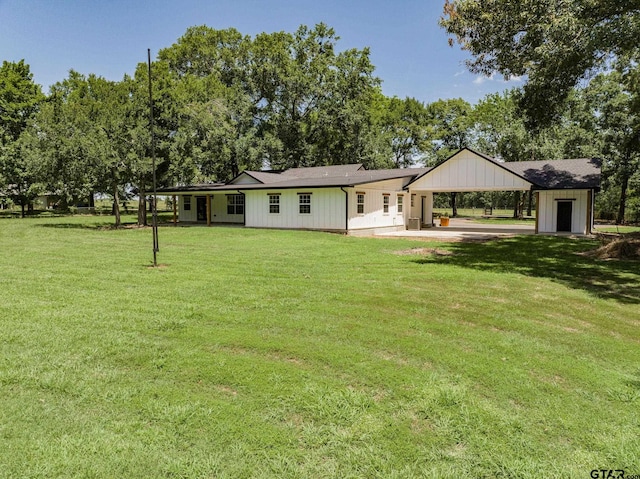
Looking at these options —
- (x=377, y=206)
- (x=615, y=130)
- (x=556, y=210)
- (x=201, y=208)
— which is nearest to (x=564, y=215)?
(x=556, y=210)

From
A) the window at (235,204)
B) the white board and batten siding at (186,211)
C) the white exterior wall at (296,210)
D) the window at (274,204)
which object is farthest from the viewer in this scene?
the white board and batten siding at (186,211)

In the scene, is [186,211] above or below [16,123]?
below

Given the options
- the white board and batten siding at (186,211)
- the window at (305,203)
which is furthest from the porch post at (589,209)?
the white board and batten siding at (186,211)

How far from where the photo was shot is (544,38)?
11.0 metres

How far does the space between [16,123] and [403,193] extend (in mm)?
38658

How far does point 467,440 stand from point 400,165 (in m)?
46.6

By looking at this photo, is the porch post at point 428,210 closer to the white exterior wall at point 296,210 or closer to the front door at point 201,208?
the white exterior wall at point 296,210

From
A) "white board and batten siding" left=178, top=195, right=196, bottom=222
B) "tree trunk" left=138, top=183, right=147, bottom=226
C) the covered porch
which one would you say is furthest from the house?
"white board and batten siding" left=178, top=195, right=196, bottom=222

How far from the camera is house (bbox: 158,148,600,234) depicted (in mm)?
19812

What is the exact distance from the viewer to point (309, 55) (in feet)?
124

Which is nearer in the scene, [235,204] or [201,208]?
[235,204]

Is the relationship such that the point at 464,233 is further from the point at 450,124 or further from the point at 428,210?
the point at 450,124

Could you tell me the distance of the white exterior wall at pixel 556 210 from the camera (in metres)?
20.0

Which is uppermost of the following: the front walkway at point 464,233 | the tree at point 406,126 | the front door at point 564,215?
the tree at point 406,126
